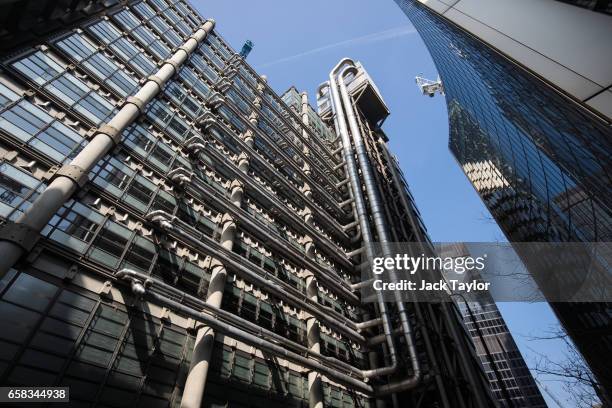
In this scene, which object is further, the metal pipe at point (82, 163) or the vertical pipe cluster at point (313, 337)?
the vertical pipe cluster at point (313, 337)

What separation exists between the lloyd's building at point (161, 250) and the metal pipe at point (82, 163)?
7 centimetres

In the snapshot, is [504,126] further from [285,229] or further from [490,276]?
[285,229]

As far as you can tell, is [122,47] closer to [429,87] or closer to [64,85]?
[64,85]

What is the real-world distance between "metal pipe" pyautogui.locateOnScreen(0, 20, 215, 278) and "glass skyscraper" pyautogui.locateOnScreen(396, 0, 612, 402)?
1817 cm

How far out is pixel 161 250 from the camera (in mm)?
16734

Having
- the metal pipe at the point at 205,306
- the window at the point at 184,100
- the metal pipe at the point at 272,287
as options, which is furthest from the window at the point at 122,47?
the metal pipe at the point at 205,306

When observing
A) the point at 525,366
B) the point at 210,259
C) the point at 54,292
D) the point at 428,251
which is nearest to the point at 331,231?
the point at 428,251

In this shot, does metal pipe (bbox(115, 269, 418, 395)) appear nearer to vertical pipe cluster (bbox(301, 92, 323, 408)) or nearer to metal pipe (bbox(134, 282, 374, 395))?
metal pipe (bbox(134, 282, 374, 395))

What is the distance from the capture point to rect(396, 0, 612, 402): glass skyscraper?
38.5ft

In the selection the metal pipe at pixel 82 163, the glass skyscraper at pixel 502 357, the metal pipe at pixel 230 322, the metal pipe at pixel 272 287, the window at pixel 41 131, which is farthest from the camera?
the glass skyscraper at pixel 502 357

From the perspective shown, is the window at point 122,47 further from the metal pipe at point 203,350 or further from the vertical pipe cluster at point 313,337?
the vertical pipe cluster at point 313,337

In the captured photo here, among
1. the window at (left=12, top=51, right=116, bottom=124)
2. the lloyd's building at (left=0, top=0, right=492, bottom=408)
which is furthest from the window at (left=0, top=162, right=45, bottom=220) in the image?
the window at (left=12, top=51, right=116, bottom=124)

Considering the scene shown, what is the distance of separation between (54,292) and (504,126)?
2900cm

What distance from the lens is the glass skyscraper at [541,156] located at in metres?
11.7
